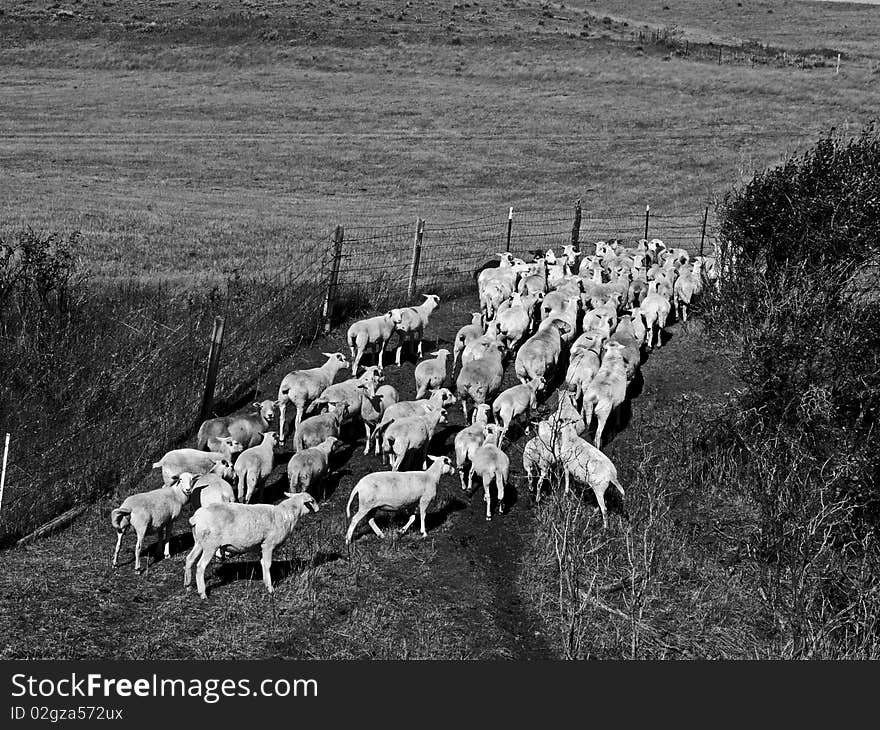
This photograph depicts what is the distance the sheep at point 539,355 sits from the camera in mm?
16719

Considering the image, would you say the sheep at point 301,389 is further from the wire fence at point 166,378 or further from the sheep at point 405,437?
the sheep at point 405,437

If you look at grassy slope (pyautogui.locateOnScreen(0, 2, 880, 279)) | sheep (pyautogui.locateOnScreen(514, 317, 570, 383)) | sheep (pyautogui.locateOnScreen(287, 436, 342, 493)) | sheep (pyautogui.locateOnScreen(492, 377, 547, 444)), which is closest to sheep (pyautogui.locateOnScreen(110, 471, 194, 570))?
sheep (pyautogui.locateOnScreen(287, 436, 342, 493))

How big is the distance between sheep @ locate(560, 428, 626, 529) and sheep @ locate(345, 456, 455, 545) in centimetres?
170

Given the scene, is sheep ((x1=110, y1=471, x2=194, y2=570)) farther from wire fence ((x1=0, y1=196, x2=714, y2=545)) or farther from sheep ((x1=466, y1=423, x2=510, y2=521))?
sheep ((x1=466, y1=423, x2=510, y2=521))

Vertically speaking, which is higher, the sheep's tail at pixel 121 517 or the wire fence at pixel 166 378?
the sheep's tail at pixel 121 517

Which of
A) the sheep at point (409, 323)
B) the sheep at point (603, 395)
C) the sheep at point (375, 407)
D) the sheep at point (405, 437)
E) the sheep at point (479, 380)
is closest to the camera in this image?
the sheep at point (405, 437)

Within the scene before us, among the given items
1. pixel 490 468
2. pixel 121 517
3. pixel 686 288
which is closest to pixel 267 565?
pixel 121 517

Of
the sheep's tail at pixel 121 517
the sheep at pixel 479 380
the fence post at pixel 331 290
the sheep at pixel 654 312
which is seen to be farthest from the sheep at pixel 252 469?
the sheep at pixel 654 312

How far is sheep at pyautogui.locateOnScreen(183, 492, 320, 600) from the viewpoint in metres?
10.3

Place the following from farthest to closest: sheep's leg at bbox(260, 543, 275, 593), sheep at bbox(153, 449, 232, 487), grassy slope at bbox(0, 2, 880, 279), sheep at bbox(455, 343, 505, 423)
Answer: grassy slope at bbox(0, 2, 880, 279)
sheep at bbox(455, 343, 505, 423)
sheep at bbox(153, 449, 232, 487)
sheep's leg at bbox(260, 543, 275, 593)

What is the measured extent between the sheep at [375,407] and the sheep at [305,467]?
1.90m

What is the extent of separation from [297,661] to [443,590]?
2308mm

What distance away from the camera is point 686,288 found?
2175cm

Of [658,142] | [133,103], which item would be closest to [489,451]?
[658,142]
